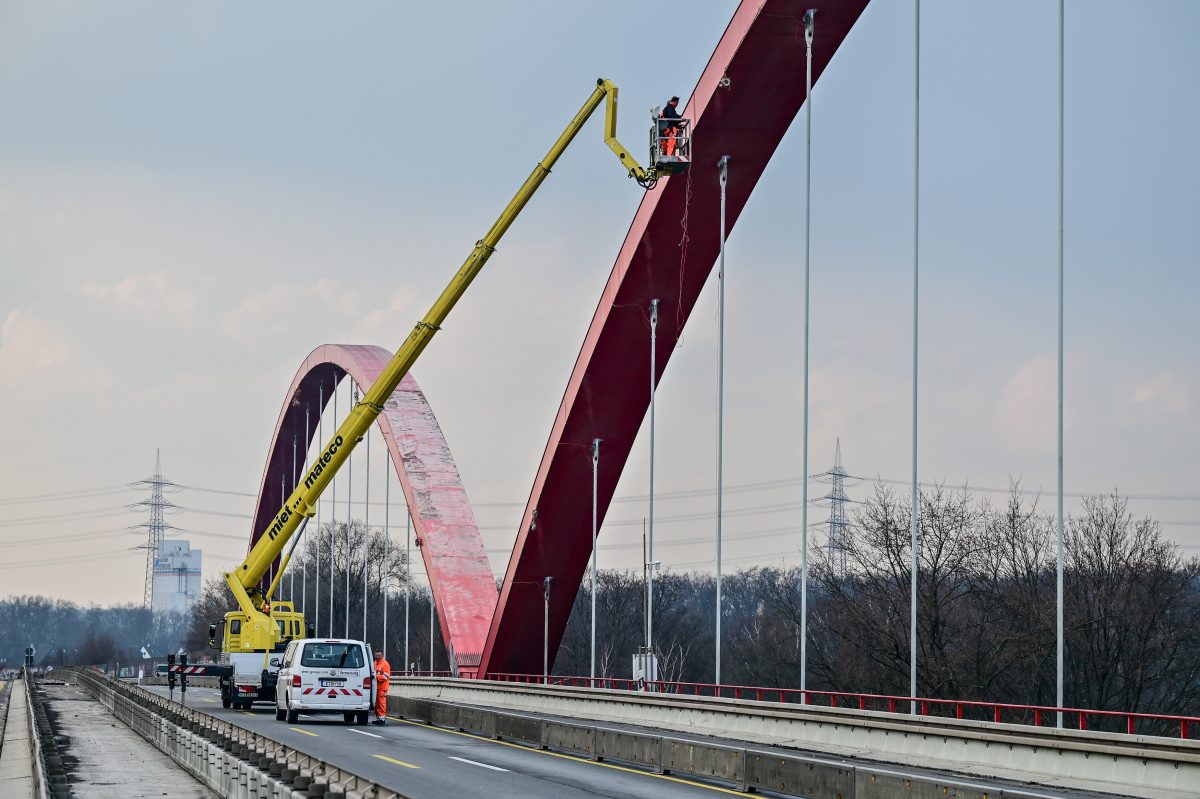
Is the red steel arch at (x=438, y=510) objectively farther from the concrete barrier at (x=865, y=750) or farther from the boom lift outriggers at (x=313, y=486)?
the concrete barrier at (x=865, y=750)

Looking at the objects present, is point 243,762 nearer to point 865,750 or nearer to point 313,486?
point 865,750

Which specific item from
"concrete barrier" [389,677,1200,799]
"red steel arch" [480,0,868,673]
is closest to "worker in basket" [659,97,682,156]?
"red steel arch" [480,0,868,673]

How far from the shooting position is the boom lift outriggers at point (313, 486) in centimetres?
3662

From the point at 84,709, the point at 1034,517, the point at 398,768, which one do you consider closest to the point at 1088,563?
the point at 1034,517

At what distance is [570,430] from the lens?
158 ft

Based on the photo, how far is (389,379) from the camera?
38812 millimetres

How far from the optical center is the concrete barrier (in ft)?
56.7

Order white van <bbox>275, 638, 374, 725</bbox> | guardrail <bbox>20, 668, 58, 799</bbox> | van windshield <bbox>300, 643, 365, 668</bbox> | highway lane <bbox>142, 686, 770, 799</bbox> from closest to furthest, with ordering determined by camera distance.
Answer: guardrail <bbox>20, 668, 58, 799</bbox>
highway lane <bbox>142, 686, 770, 799</bbox>
van windshield <bbox>300, 643, 365, 668</bbox>
white van <bbox>275, 638, 374, 725</bbox>

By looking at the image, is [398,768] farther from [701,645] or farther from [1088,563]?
[701,645]

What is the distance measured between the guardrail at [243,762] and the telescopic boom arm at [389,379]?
459 inches

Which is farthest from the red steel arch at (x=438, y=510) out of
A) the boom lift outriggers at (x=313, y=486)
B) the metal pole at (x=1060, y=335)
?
the metal pole at (x=1060, y=335)

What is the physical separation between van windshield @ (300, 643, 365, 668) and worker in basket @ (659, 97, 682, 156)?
37.1 ft

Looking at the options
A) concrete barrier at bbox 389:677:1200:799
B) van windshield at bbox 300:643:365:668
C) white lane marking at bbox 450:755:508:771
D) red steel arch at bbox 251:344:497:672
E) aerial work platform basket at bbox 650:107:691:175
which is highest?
aerial work platform basket at bbox 650:107:691:175

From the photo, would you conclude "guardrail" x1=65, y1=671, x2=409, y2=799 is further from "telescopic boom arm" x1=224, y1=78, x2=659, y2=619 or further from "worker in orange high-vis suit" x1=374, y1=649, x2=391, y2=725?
"telescopic boom arm" x1=224, y1=78, x2=659, y2=619
